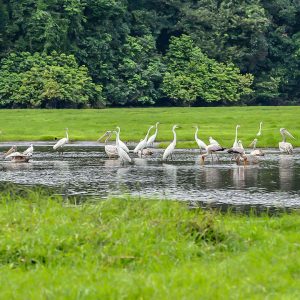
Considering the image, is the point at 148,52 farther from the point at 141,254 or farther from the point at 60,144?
the point at 141,254

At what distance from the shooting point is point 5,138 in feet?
121

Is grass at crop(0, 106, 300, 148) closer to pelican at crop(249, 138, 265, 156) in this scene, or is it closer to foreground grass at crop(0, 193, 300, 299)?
pelican at crop(249, 138, 265, 156)

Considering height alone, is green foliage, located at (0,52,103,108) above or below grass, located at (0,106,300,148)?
above

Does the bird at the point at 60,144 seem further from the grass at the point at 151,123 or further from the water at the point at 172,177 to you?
the grass at the point at 151,123

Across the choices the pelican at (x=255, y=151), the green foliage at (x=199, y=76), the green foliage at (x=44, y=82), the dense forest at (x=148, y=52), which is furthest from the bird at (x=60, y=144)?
the green foliage at (x=199, y=76)

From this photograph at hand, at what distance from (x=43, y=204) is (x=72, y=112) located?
3435cm

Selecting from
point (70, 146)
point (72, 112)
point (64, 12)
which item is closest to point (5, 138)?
point (70, 146)

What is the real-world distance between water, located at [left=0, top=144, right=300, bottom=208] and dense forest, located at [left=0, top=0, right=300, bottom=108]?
24036 mm

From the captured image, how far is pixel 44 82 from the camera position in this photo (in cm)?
5206

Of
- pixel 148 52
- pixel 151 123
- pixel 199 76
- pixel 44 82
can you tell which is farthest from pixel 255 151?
pixel 148 52

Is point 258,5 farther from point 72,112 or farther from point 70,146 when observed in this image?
point 70,146

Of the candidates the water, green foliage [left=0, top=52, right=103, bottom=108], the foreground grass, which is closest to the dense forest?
green foliage [left=0, top=52, right=103, bottom=108]

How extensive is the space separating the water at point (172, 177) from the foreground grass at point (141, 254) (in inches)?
196

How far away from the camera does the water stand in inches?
694
